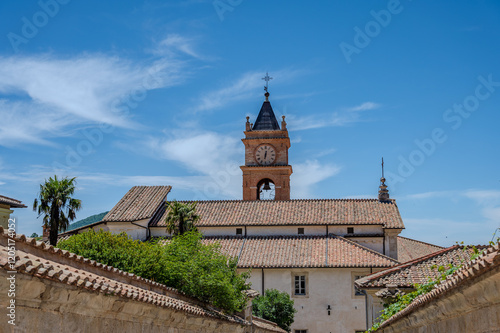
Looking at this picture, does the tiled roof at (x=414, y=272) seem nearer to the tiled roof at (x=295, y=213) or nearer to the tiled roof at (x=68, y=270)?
the tiled roof at (x=68, y=270)

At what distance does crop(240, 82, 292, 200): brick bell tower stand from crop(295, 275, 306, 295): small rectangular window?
40.7 ft

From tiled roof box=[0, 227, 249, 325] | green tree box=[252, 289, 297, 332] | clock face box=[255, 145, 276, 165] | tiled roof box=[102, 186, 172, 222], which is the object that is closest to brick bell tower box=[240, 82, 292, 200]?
clock face box=[255, 145, 276, 165]

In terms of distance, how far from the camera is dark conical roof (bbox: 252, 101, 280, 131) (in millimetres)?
56594

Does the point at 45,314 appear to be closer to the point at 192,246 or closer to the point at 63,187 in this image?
the point at 192,246

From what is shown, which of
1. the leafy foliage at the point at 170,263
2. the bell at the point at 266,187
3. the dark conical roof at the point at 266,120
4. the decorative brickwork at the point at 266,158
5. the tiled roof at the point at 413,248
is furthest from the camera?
the tiled roof at the point at 413,248

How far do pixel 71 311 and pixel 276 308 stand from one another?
3079 cm

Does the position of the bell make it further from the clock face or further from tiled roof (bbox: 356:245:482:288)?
tiled roof (bbox: 356:245:482:288)

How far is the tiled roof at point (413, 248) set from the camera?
56844 millimetres

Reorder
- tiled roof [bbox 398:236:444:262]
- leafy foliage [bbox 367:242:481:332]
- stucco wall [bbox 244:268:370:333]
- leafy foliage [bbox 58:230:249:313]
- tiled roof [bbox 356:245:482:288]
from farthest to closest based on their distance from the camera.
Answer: tiled roof [bbox 398:236:444:262]
stucco wall [bbox 244:268:370:333]
tiled roof [bbox 356:245:482:288]
leafy foliage [bbox 58:230:249:313]
leafy foliage [bbox 367:242:481:332]

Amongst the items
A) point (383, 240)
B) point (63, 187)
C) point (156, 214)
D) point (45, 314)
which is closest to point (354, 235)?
point (383, 240)

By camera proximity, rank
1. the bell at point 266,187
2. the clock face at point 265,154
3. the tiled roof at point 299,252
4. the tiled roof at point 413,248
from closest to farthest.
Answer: the tiled roof at point 299,252 → the clock face at point 265,154 → the bell at point 266,187 → the tiled roof at point 413,248

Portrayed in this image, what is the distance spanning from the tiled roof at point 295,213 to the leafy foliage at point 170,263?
77.7ft

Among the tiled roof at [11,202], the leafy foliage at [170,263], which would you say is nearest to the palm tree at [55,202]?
the tiled roof at [11,202]

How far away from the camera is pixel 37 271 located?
6484 mm
